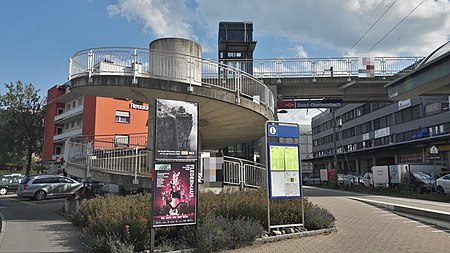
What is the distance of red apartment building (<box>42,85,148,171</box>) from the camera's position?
41.5m

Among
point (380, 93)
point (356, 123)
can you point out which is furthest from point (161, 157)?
point (356, 123)

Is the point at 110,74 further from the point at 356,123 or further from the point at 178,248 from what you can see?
the point at 356,123

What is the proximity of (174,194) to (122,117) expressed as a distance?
38.0 meters

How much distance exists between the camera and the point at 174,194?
7461mm

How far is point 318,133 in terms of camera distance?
93438 millimetres

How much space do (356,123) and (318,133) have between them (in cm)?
2299

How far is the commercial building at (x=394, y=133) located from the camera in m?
41.6

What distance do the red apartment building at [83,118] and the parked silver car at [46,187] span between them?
7.91 meters

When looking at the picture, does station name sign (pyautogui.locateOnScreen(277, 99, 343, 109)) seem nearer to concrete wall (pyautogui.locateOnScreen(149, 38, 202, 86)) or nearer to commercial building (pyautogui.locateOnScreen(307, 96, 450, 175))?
commercial building (pyautogui.locateOnScreen(307, 96, 450, 175))

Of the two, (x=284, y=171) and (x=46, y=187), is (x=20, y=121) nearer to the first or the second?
(x=46, y=187)

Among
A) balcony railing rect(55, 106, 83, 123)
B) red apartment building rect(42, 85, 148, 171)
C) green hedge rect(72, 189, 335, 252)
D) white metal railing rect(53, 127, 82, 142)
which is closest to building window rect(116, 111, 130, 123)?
red apartment building rect(42, 85, 148, 171)

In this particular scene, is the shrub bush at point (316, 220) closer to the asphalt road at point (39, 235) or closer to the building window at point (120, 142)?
the asphalt road at point (39, 235)

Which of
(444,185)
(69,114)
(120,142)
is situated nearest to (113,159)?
(120,142)

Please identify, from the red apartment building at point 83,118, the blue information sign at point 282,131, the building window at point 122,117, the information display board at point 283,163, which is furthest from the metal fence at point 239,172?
the building window at point 122,117
